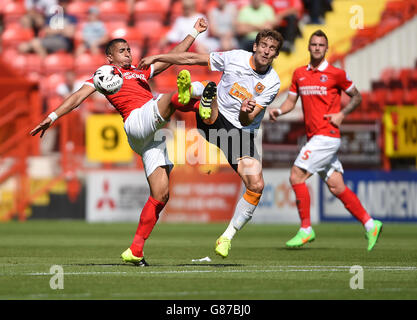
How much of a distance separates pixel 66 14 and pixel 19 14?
179cm

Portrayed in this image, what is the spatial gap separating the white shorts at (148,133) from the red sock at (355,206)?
3.16 m

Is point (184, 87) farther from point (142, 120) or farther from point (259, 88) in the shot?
point (259, 88)

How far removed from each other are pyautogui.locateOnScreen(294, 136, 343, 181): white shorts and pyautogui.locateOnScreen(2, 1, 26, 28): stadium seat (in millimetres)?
14325

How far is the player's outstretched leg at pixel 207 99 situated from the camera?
28.6 ft

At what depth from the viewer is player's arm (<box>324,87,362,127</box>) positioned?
37.9 feet

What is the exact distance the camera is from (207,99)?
876cm

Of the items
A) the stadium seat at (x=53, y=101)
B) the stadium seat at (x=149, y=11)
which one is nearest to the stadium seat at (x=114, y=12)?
the stadium seat at (x=149, y=11)

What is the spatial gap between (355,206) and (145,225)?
3.42 m

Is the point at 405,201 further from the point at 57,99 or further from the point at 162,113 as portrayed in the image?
the point at 162,113

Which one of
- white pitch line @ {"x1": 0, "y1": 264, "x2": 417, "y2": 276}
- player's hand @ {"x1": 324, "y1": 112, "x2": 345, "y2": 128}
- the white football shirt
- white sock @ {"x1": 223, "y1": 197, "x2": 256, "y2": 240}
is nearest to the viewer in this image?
white pitch line @ {"x1": 0, "y1": 264, "x2": 417, "y2": 276}

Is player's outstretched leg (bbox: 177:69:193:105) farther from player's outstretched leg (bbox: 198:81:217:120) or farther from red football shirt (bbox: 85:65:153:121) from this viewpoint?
red football shirt (bbox: 85:65:153:121)

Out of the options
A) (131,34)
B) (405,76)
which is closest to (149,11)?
(131,34)

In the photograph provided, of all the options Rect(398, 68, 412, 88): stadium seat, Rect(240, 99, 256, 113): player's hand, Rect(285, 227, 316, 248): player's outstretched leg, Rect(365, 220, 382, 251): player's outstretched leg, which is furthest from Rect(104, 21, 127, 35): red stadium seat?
Rect(240, 99, 256, 113): player's hand

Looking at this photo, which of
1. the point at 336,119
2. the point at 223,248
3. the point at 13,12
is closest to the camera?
the point at 223,248
